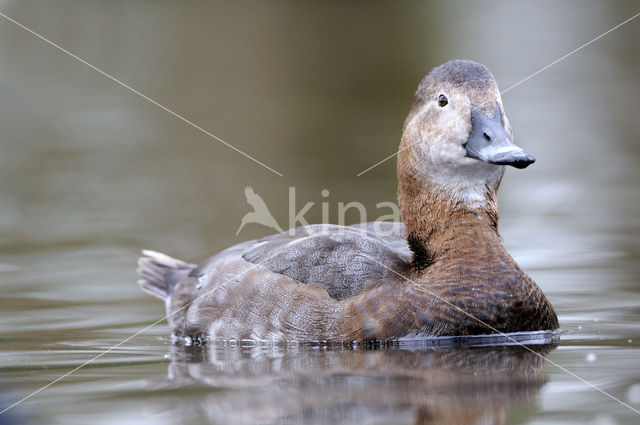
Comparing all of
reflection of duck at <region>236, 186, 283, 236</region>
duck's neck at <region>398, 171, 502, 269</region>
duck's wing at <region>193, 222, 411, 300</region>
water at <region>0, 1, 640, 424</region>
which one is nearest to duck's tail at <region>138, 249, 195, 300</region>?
water at <region>0, 1, 640, 424</region>

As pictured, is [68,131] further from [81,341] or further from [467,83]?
[467,83]

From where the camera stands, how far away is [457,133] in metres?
5.72

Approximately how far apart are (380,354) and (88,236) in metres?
4.27

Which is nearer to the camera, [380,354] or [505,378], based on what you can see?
[505,378]

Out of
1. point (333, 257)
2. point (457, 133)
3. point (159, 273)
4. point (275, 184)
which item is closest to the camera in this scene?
point (457, 133)

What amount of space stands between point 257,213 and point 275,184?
0.63m

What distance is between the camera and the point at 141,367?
5102mm

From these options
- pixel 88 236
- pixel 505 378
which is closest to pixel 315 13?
pixel 88 236

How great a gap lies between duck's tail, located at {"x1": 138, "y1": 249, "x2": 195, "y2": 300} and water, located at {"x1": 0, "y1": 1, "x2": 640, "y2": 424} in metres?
0.17

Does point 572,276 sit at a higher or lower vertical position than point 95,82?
lower

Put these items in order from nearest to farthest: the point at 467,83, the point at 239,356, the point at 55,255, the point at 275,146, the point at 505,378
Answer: the point at 505,378, the point at 239,356, the point at 467,83, the point at 55,255, the point at 275,146

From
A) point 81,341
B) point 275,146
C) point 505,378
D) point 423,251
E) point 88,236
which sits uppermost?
point 275,146

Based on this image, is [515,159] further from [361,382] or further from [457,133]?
[361,382]

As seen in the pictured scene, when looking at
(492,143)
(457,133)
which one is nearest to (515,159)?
(492,143)
